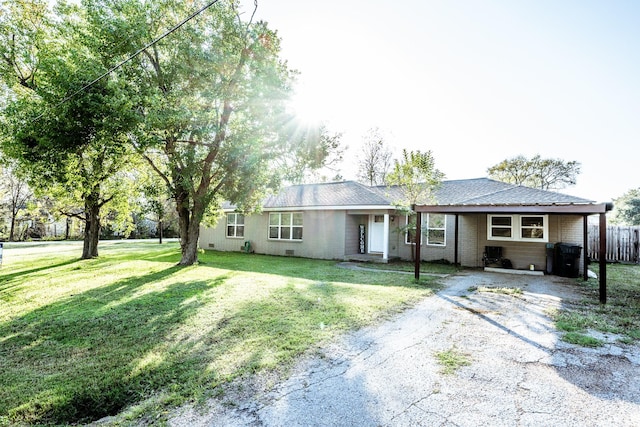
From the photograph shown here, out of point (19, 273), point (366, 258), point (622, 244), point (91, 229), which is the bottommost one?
point (19, 273)

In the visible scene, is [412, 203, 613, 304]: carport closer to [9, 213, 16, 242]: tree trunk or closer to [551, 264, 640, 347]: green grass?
[551, 264, 640, 347]: green grass

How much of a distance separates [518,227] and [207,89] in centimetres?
1180

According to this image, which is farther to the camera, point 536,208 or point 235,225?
point 235,225

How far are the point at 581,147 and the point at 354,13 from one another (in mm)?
26039

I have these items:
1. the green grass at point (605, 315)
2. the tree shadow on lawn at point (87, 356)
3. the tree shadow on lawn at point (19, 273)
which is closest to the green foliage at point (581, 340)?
the green grass at point (605, 315)

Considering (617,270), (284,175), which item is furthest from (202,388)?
(617,270)

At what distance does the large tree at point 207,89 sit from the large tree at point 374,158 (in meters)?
19.4

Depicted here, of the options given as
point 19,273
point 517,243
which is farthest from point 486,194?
point 19,273

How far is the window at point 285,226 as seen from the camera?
16828 millimetres

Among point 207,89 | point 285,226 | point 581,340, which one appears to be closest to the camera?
Answer: point 581,340

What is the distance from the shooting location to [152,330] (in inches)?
204

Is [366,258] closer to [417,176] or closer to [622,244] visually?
[417,176]

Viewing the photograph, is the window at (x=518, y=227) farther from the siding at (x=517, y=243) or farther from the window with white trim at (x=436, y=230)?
the window with white trim at (x=436, y=230)

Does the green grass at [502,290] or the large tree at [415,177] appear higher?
the large tree at [415,177]
